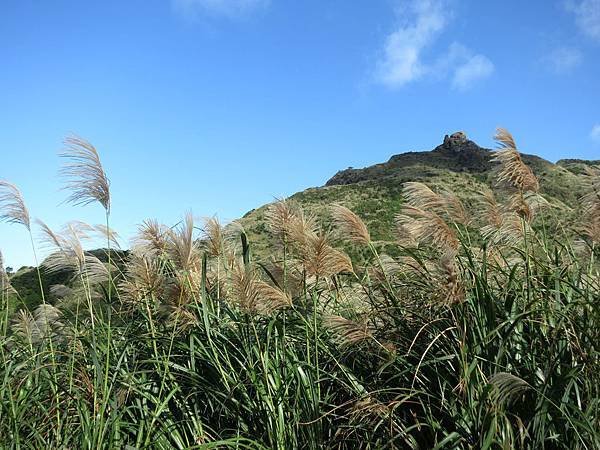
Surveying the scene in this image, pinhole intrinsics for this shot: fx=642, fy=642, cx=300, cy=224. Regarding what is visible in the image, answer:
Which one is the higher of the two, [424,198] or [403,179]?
[403,179]

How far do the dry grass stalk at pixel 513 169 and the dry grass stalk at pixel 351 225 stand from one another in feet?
3.68

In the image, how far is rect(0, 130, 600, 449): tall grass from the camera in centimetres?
366

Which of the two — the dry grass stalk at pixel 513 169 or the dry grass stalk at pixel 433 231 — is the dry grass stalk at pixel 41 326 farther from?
the dry grass stalk at pixel 513 169

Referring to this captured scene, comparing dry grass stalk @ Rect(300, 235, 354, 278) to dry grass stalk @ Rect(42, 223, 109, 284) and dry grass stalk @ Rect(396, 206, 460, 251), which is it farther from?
dry grass stalk @ Rect(42, 223, 109, 284)

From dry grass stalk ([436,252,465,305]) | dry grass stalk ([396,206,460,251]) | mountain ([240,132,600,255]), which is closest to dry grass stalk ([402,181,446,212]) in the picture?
dry grass stalk ([396,206,460,251])

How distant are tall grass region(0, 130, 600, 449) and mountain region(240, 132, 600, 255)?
31040 millimetres

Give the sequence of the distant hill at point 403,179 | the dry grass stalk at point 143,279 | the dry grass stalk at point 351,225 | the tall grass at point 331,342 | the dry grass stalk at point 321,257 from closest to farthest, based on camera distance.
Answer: the tall grass at point 331,342 < the dry grass stalk at point 321,257 < the dry grass stalk at point 351,225 < the dry grass stalk at point 143,279 < the distant hill at point 403,179

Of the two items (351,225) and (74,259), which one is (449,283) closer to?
(351,225)

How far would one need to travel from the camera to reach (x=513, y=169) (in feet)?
15.3

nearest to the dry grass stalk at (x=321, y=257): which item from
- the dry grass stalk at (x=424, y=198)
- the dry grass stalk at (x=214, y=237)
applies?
the dry grass stalk at (x=424, y=198)

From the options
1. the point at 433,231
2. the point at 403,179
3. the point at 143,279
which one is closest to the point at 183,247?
the point at 143,279

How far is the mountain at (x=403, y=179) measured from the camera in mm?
47312

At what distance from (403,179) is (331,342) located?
64064mm

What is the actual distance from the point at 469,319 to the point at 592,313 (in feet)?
2.51
